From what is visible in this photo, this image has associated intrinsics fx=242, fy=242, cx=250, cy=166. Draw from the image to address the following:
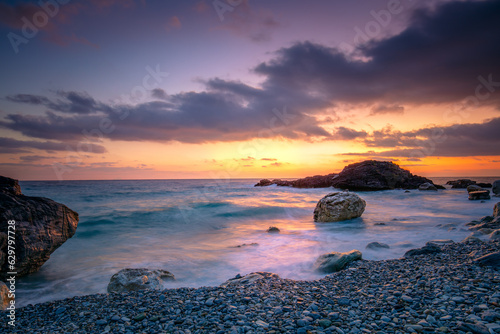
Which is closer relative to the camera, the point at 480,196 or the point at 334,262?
the point at 334,262

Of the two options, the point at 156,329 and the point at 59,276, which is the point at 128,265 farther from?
the point at 156,329

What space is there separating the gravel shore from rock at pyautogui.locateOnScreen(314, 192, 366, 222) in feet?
23.0

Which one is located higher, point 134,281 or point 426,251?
point 426,251

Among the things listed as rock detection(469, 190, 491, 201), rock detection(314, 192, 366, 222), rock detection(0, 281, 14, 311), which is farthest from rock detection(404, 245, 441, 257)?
rock detection(469, 190, 491, 201)

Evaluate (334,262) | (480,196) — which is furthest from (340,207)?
(480,196)

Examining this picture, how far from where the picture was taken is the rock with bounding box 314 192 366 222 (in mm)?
11617

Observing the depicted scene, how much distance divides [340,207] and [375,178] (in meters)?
20.9

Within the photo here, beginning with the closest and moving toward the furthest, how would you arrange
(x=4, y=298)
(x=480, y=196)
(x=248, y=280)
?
(x=4, y=298)
(x=248, y=280)
(x=480, y=196)

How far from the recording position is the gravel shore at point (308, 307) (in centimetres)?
278

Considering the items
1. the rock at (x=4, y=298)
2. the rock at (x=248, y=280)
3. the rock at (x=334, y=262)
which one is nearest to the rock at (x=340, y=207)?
the rock at (x=334, y=262)

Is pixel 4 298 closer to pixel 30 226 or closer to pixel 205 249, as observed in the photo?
pixel 30 226

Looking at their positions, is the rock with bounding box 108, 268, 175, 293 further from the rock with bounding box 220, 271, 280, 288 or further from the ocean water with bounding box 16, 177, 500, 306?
the rock with bounding box 220, 271, 280, 288

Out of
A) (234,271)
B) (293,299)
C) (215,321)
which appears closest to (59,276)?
(234,271)

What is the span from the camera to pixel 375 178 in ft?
96.4
